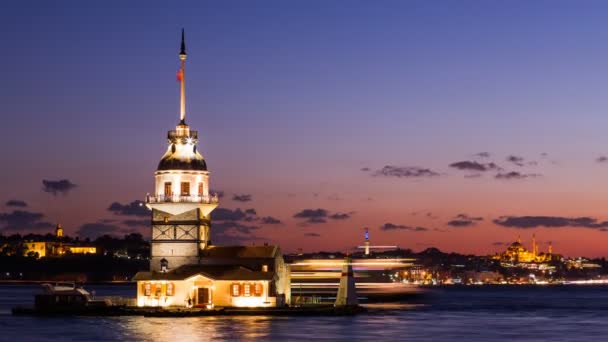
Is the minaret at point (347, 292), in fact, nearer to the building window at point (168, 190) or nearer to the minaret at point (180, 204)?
the minaret at point (180, 204)

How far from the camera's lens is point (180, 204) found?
3199 inches

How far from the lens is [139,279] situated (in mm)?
79625

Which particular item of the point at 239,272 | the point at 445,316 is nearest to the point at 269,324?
the point at 239,272

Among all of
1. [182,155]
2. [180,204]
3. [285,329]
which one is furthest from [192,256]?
[285,329]

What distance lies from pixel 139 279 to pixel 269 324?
11.7 m

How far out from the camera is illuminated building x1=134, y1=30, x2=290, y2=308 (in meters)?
78.1

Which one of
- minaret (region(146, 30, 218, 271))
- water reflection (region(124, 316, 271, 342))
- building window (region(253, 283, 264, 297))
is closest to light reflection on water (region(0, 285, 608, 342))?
water reflection (region(124, 316, 271, 342))

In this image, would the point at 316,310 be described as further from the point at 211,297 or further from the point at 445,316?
the point at 445,316

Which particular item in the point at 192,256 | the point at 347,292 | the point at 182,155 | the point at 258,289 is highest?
the point at 182,155

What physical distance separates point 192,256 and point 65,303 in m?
10.5

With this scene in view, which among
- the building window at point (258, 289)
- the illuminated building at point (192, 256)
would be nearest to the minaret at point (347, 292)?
the illuminated building at point (192, 256)

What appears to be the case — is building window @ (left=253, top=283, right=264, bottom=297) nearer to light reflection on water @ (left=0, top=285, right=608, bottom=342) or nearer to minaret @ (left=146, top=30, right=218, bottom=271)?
light reflection on water @ (left=0, top=285, right=608, bottom=342)

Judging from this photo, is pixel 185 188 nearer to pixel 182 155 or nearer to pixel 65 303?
pixel 182 155

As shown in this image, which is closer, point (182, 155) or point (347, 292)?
point (347, 292)
